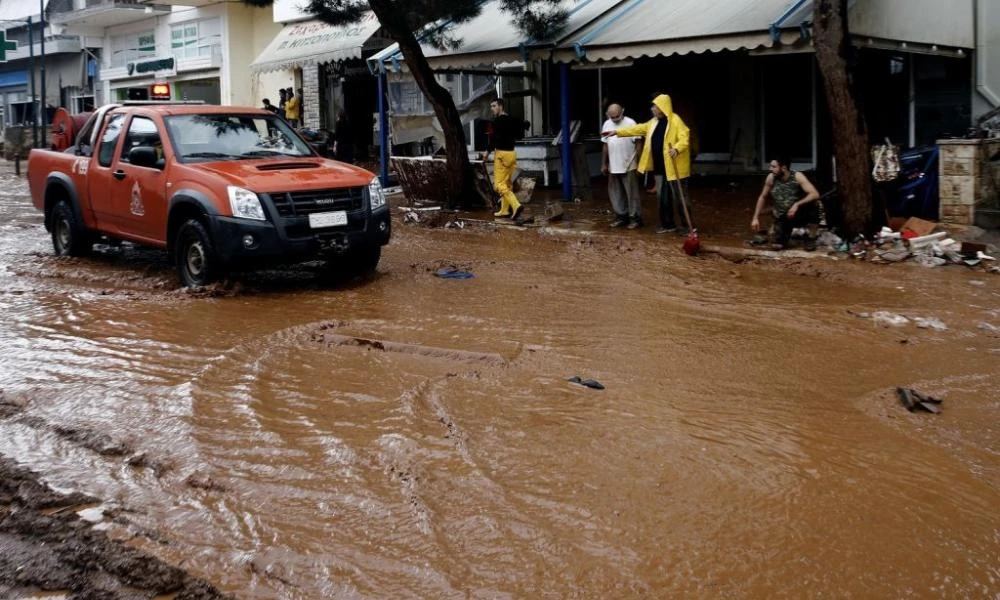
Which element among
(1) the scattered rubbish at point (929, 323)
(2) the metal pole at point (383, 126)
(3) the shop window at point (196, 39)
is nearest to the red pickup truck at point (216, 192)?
(1) the scattered rubbish at point (929, 323)

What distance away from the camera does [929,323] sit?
8.39m

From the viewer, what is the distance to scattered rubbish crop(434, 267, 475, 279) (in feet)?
35.1

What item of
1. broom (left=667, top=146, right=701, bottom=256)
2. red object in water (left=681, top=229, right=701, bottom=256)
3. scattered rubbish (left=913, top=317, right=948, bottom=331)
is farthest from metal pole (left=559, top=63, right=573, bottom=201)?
scattered rubbish (left=913, top=317, right=948, bottom=331)

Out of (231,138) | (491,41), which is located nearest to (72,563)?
(231,138)

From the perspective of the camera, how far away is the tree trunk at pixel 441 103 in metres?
15.4

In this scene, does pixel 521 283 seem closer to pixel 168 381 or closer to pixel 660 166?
pixel 168 381

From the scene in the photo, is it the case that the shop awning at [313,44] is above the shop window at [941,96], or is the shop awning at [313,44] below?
above

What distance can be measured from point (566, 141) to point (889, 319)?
8.32 meters

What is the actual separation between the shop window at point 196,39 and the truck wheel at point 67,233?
2022 cm

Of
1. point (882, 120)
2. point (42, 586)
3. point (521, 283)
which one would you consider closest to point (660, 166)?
point (882, 120)

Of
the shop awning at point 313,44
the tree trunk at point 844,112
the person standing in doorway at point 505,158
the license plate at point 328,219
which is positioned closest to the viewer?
the license plate at point 328,219

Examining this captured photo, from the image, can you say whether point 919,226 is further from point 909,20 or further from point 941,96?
point 941,96

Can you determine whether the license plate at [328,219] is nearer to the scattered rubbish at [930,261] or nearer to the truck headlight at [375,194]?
the truck headlight at [375,194]

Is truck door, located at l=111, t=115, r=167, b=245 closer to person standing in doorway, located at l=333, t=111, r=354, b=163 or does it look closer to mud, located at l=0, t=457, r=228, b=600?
mud, located at l=0, t=457, r=228, b=600
